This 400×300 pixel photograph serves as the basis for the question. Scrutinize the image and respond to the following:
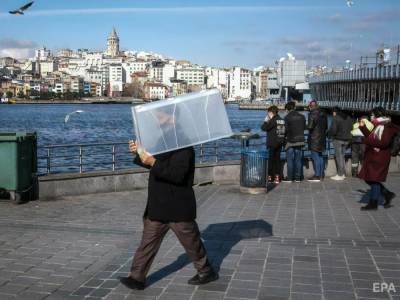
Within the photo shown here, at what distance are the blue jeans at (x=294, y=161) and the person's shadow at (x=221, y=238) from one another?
15.2ft

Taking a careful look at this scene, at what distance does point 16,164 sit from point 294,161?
6576mm

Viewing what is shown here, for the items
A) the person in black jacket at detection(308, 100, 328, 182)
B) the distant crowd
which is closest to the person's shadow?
the distant crowd

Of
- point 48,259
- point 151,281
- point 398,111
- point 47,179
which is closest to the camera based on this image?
point 151,281

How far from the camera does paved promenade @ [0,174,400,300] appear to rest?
219 inches

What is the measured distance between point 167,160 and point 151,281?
1.45 meters

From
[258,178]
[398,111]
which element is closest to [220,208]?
[258,178]

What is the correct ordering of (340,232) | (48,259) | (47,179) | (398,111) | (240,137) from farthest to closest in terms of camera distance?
(398,111) → (240,137) → (47,179) → (340,232) → (48,259)

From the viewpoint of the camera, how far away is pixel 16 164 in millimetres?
10266

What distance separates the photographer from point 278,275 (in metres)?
5.99

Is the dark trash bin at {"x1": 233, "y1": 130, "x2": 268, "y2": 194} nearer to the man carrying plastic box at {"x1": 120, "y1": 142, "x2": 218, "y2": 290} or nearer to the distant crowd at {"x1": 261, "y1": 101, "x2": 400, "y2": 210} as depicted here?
the distant crowd at {"x1": 261, "y1": 101, "x2": 400, "y2": 210}

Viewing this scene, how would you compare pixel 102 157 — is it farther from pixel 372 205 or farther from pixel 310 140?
pixel 372 205

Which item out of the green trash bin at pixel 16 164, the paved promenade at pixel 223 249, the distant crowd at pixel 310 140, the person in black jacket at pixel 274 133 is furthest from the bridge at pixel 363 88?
the green trash bin at pixel 16 164

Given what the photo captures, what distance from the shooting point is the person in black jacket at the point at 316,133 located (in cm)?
1335

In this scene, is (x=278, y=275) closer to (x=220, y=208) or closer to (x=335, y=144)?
(x=220, y=208)
